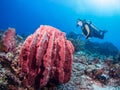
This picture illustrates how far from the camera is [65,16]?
98.2m

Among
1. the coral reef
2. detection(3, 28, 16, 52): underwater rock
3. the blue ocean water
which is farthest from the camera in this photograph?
the blue ocean water

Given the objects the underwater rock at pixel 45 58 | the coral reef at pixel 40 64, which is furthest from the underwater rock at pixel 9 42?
the underwater rock at pixel 45 58

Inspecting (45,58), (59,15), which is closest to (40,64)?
(45,58)

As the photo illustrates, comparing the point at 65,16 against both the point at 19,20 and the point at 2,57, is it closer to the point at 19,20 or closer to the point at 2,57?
the point at 19,20

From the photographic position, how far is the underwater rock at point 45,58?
4.82 m

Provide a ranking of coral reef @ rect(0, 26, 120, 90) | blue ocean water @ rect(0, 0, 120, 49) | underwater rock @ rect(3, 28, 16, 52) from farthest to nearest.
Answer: blue ocean water @ rect(0, 0, 120, 49) < underwater rock @ rect(3, 28, 16, 52) < coral reef @ rect(0, 26, 120, 90)

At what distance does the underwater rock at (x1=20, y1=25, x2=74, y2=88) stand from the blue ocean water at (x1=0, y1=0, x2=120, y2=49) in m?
50.9

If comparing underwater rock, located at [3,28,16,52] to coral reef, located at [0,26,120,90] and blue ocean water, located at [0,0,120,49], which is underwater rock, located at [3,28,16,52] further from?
blue ocean water, located at [0,0,120,49]

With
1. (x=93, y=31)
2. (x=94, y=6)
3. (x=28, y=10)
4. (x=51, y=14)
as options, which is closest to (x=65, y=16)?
(x=51, y=14)

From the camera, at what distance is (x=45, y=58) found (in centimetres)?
480

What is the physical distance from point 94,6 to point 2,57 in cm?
5970

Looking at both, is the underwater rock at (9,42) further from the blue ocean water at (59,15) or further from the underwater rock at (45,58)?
the blue ocean water at (59,15)

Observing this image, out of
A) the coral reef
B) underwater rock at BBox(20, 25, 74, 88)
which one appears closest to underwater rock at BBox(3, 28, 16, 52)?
the coral reef

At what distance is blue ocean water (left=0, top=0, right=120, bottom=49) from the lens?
6862 centimetres
